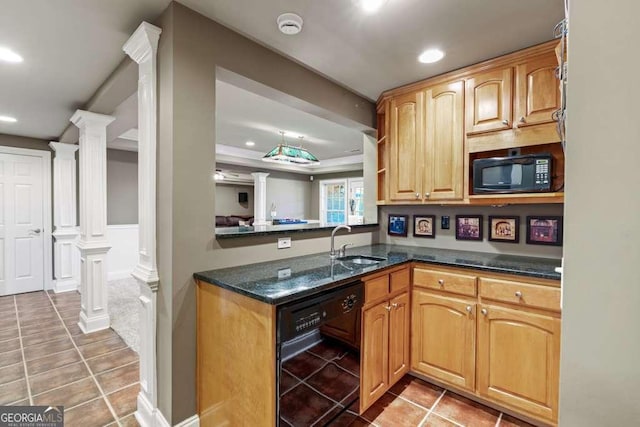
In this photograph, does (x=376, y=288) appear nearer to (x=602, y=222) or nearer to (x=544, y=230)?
(x=602, y=222)

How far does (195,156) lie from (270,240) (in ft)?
2.41

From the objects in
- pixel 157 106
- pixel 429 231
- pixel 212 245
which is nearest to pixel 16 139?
pixel 157 106

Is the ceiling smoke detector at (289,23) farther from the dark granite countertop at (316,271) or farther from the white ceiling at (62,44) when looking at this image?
the dark granite countertop at (316,271)

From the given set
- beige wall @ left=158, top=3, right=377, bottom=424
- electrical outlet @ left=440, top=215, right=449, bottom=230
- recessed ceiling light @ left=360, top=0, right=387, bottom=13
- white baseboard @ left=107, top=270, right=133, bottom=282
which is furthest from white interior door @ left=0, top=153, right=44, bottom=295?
electrical outlet @ left=440, top=215, right=449, bottom=230

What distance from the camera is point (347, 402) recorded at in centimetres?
165

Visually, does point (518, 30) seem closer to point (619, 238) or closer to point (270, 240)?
point (619, 238)

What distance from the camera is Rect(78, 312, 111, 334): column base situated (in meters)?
3.03

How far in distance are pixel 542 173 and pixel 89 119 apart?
4.07 m

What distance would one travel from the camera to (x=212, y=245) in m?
1.70

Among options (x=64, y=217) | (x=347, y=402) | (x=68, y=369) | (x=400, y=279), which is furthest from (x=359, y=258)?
(x=64, y=217)

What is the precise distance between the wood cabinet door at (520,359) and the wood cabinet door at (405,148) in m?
1.17

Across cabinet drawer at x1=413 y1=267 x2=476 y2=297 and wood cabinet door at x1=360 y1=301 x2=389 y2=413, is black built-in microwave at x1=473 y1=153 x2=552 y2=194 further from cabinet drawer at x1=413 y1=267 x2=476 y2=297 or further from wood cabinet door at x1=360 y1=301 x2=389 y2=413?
wood cabinet door at x1=360 y1=301 x2=389 y2=413

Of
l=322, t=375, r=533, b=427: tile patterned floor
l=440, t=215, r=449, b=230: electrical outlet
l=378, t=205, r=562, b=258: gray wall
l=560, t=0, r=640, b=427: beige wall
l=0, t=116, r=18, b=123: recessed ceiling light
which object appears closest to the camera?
l=560, t=0, r=640, b=427: beige wall

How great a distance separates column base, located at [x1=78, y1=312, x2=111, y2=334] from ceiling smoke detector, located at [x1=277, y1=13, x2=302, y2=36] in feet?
11.1
